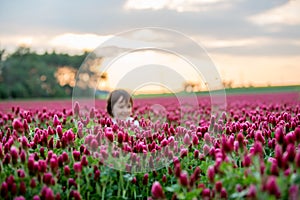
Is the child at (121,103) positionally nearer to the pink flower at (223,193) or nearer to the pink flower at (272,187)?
the pink flower at (223,193)

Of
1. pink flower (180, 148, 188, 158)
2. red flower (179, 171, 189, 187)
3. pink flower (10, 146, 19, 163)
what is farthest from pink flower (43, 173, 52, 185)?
pink flower (180, 148, 188, 158)

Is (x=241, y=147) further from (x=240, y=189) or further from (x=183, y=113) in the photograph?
(x=183, y=113)

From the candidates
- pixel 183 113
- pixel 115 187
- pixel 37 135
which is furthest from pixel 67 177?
pixel 183 113

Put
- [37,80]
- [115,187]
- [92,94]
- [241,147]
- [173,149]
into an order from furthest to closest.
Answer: [37,80]
[92,94]
[173,149]
[115,187]
[241,147]

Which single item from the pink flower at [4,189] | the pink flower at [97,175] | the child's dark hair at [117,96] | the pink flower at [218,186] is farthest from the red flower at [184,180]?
the child's dark hair at [117,96]

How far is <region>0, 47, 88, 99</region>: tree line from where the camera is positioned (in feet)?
119

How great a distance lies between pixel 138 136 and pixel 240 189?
237cm

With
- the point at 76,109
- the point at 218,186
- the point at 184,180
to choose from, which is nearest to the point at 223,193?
the point at 218,186

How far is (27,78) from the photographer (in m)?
39.0

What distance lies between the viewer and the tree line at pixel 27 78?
36.2 m

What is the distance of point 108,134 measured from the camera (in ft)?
13.3

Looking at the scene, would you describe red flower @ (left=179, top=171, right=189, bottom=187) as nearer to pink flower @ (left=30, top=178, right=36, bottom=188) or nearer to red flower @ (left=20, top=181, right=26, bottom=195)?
pink flower @ (left=30, top=178, right=36, bottom=188)

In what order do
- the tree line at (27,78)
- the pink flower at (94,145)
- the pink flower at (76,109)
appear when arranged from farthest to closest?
the tree line at (27,78) → the pink flower at (76,109) → the pink flower at (94,145)

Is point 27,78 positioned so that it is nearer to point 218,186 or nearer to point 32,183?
point 32,183
